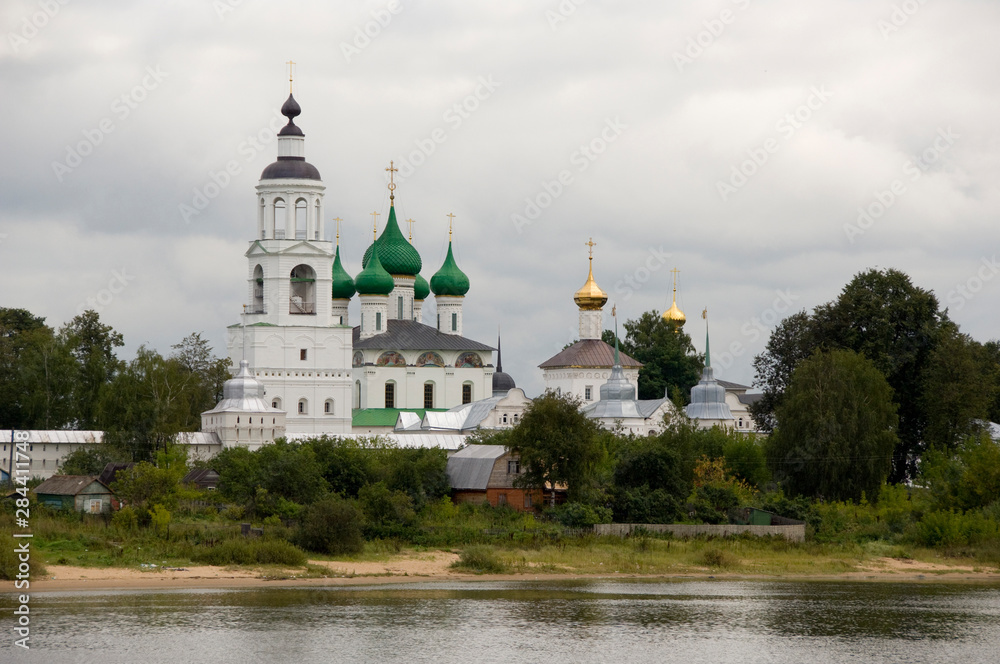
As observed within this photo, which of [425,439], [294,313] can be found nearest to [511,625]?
[425,439]

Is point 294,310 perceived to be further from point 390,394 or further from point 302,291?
point 390,394

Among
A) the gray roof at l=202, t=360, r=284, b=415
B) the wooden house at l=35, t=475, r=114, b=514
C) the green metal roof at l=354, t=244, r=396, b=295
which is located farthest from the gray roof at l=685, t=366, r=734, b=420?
the wooden house at l=35, t=475, r=114, b=514

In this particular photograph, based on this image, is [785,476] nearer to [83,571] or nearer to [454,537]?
[454,537]

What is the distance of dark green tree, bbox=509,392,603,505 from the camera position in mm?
45531

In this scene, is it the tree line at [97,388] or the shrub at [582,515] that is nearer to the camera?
the shrub at [582,515]

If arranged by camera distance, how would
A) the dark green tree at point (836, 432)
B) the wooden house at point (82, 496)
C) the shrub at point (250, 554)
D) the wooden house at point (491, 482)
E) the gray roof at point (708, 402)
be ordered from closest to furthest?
the shrub at point (250, 554), the wooden house at point (82, 496), the wooden house at point (491, 482), the dark green tree at point (836, 432), the gray roof at point (708, 402)

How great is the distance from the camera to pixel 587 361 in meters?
73.2

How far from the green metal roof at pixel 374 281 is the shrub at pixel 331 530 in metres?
33.4

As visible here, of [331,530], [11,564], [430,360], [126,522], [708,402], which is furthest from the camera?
[430,360]

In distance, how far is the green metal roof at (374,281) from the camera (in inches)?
2872

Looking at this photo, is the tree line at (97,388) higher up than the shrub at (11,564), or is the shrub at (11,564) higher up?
the tree line at (97,388)

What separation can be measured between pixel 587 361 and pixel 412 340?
7.71 metres

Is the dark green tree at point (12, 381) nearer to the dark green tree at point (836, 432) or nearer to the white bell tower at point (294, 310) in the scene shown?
the white bell tower at point (294, 310)

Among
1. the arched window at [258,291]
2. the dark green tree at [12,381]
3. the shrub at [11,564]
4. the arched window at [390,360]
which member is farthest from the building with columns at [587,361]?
the shrub at [11,564]
